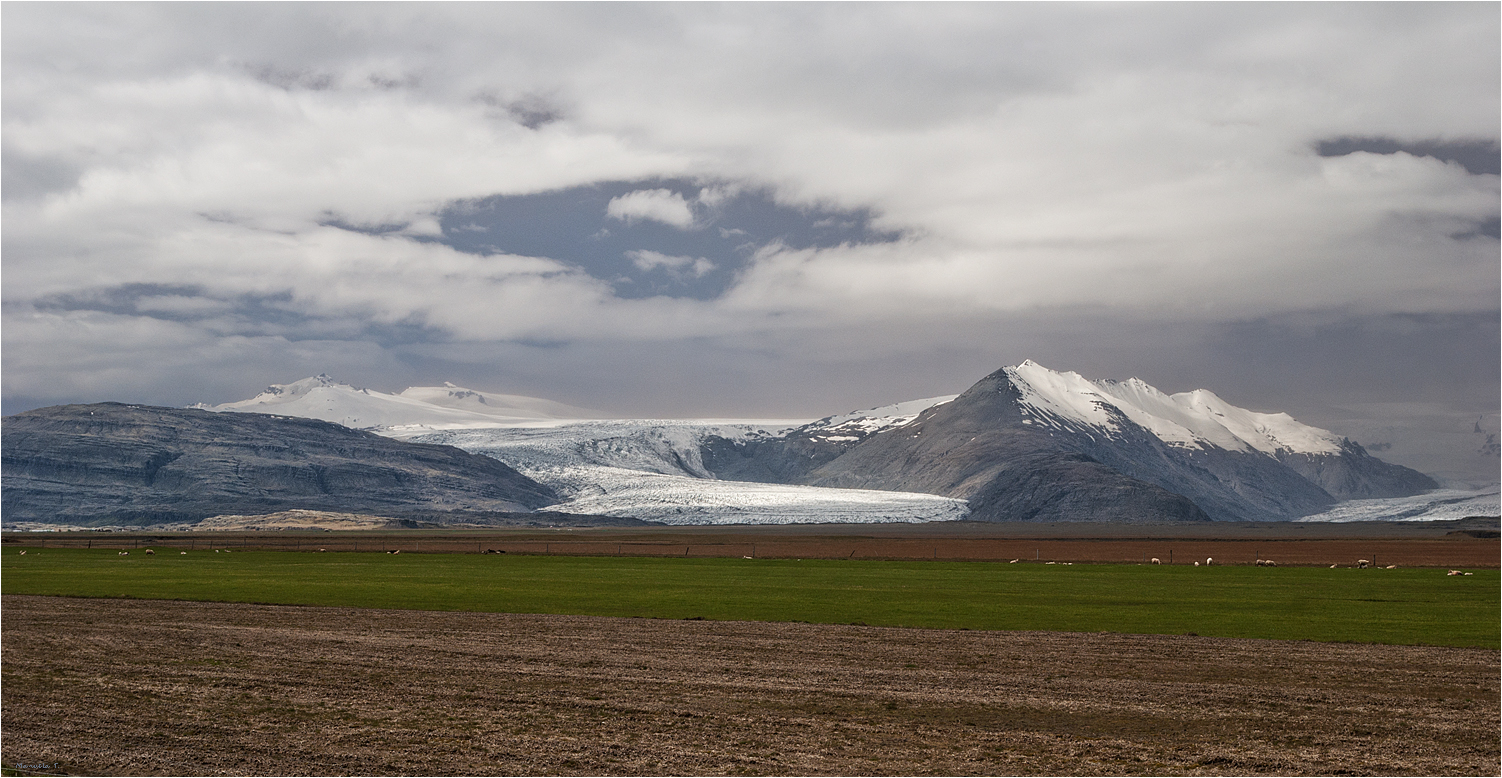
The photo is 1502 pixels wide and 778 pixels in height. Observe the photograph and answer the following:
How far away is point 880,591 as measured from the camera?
4978 centimetres

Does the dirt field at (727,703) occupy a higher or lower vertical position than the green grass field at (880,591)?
higher

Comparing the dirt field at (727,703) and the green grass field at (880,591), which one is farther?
the green grass field at (880,591)

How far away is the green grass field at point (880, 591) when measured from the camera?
120 feet

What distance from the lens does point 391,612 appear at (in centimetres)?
3881

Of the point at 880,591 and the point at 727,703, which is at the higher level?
the point at 727,703

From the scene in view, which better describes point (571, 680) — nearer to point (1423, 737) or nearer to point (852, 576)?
point (1423, 737)

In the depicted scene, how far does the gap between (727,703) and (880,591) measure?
29.5 meters

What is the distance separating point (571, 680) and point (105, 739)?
8.56m

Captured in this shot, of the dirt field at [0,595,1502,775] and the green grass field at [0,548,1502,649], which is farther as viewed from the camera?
the green grass field at [0,548,1502,649]

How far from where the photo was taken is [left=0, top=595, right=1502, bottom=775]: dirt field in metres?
16.9

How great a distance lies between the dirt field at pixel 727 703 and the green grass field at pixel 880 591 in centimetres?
526

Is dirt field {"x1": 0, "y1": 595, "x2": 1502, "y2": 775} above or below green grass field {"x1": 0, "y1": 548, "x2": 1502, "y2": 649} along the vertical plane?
above

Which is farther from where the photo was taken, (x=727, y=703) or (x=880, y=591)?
(x=880, y=591)

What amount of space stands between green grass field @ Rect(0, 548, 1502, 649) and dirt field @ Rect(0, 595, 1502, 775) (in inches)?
207
